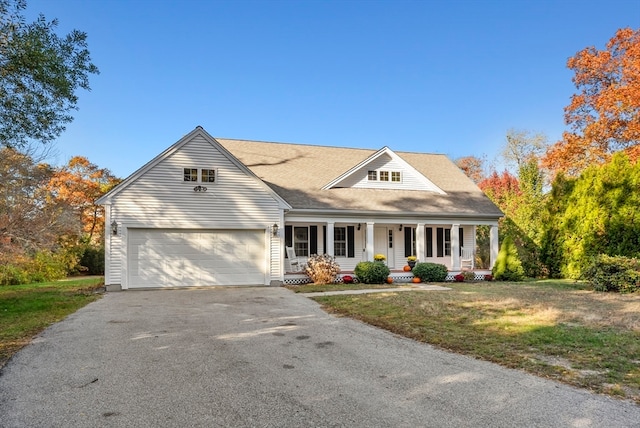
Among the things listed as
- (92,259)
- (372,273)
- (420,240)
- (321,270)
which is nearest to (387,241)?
(420,240)

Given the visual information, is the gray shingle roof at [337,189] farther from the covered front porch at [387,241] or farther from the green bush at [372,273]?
the green bush at [372,273]

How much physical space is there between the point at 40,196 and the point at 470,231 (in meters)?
19.4

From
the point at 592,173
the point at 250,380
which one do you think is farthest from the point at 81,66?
the point at 592,173

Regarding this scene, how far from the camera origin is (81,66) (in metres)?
9.12

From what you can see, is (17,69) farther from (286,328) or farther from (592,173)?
(592,173)

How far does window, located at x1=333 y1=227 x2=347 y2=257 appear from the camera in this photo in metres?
17.5

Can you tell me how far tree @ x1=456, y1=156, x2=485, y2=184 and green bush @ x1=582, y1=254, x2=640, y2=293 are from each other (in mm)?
27723

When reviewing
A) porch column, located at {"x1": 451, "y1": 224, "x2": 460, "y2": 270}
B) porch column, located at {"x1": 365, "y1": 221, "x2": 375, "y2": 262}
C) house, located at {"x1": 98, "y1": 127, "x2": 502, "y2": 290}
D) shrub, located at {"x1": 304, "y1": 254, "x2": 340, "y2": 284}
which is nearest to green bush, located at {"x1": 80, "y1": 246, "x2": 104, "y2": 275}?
house, located at {"x1": 98, "y1": 127, "x2": 502, "y2": 290}

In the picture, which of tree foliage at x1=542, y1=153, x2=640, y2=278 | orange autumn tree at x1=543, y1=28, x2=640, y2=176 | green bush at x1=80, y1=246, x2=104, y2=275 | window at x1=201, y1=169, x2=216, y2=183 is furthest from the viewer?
green bush at x1=80, y1=246, x2=104, y2=275

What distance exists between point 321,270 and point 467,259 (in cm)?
795

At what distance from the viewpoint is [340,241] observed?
17.5 metres

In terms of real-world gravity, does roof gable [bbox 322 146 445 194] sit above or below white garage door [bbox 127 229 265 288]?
above

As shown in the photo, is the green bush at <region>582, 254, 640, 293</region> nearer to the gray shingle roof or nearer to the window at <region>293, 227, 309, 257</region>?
the gray shingle roof

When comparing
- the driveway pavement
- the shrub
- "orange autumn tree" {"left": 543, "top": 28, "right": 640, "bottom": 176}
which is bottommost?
the driveway pavement
